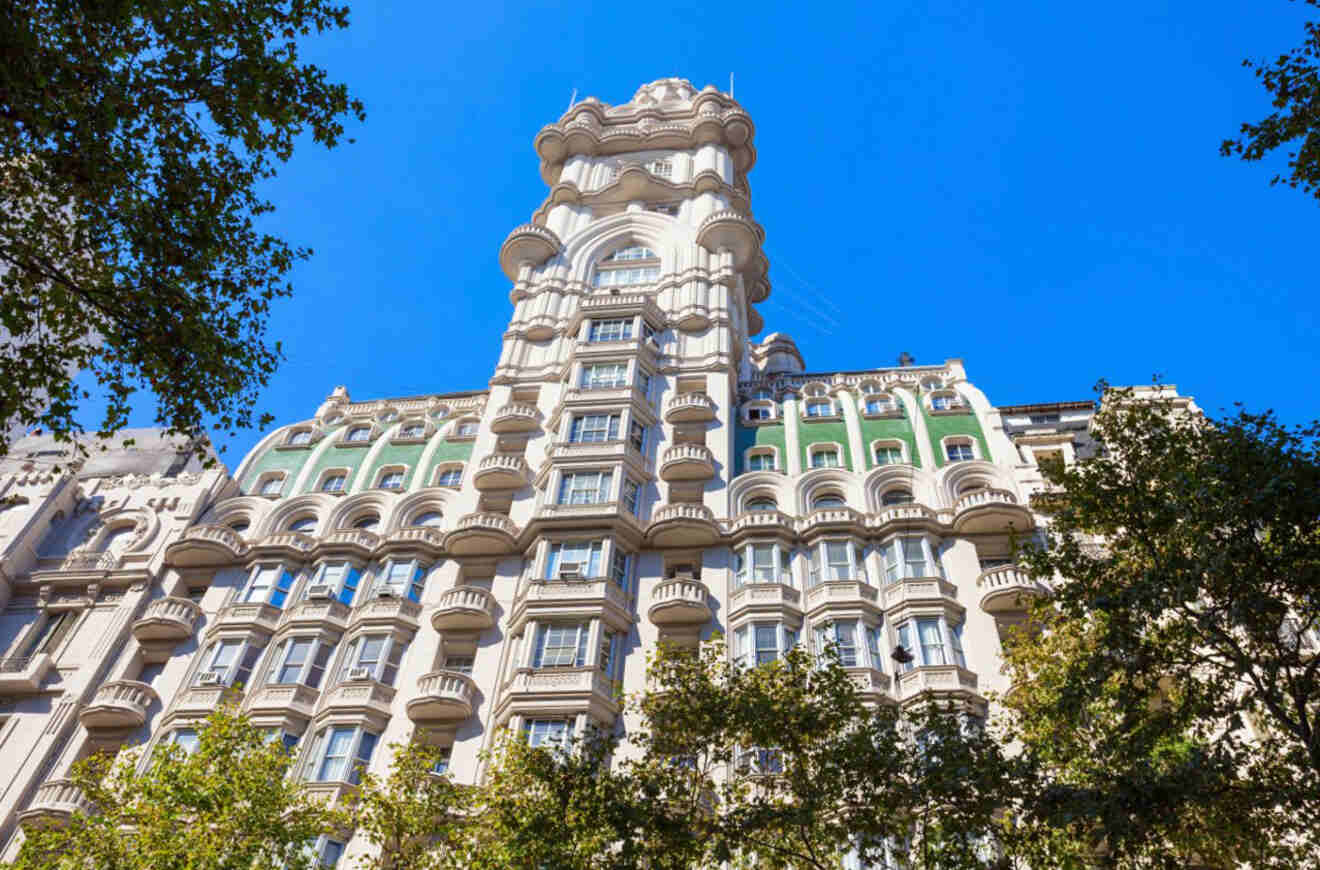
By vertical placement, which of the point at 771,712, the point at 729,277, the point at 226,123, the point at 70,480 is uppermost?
the point at 729,277

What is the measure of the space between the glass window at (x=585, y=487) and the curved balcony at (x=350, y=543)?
315 inches

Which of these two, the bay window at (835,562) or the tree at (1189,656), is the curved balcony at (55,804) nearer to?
the bay window at (835,562)

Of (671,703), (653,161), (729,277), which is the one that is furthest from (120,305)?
(653,161)

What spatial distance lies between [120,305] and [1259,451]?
22856mm

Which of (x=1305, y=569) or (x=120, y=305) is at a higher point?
(x=120, y=305)

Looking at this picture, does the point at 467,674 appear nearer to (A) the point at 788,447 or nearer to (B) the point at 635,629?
(B) the point at 635,629

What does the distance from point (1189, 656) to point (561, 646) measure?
21.7 meters

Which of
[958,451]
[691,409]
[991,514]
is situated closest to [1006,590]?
[991,514]

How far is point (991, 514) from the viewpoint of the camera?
4156 cm

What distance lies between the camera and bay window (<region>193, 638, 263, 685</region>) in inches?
1561

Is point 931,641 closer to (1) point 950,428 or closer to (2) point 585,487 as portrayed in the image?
(1) point 950,428

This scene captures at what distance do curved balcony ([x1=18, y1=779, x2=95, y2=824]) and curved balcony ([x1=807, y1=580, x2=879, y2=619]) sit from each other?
2540 cm

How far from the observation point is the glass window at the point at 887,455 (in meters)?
47.6

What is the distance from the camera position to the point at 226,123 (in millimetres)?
21234
